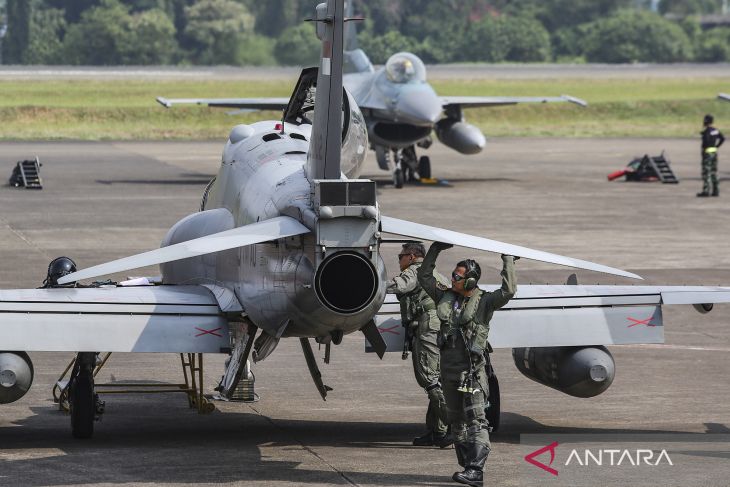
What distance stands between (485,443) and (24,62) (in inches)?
5272

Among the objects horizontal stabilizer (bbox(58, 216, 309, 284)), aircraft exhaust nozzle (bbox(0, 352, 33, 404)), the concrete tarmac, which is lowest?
the concrete tarmac

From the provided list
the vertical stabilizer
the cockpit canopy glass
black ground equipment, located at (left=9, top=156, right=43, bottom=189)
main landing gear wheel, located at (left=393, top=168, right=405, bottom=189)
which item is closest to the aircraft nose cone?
the cockpit canopy glass

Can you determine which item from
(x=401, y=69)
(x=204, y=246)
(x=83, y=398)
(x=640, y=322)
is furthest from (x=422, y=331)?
(x=401, y=69)

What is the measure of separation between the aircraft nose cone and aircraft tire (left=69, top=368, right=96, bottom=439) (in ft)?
97.3

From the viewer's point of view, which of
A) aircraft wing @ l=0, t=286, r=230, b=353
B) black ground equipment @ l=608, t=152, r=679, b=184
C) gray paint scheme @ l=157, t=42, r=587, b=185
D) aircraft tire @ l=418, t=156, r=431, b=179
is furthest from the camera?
black ground equipment @ l=608, t=152, r=679, b=184

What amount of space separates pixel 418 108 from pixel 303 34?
293ft

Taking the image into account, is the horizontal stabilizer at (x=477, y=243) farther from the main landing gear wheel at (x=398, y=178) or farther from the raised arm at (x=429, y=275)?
the main landing gear wheel at (x=398, y=178)

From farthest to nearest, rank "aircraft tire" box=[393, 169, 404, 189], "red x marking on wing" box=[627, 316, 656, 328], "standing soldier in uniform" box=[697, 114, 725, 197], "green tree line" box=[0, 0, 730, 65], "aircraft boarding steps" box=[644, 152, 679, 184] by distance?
1. "green tree line" box=[0, 0, 730, 65]
2. "aircraft boarding steps" box=[644, 152, 679, 184]
3. "aircraft tire" box=[393, 169, 404, 189]
4. "standing soldier in uniform" box=[697, 114, 725, 197]
5. "red x marking on wing" box=[627, 316, 656, 328]

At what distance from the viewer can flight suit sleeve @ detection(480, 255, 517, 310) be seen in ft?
39.3

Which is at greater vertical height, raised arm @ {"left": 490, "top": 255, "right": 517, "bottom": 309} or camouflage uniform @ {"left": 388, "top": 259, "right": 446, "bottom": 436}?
raised arm @ {"left": 490, "top": 255, "right": 517, "bottom": 309}

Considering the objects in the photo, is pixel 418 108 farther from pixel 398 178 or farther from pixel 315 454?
pixel 315 454

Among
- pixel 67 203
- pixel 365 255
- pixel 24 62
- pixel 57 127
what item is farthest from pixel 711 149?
pixel 24 62

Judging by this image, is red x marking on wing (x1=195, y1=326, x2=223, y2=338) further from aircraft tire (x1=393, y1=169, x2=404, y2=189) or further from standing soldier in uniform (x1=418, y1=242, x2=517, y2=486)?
aircraft tire (x1=393, y1=169, x2=404, y2=189)

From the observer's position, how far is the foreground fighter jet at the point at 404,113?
4319cm
